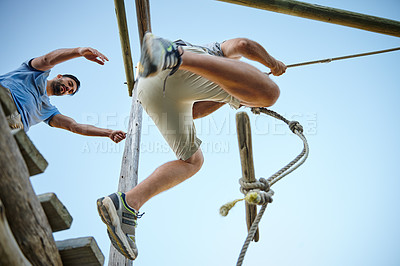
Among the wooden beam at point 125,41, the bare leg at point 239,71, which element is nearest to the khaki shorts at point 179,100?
the bare leg at point 239,71

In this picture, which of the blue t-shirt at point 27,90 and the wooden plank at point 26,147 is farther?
the blue t-shirt at point 27,90

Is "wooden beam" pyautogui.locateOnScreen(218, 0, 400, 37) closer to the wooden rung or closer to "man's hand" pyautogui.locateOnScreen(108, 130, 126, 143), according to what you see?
"man's hand" pyautogui.locateOnScreen(108, 130, 126, 143)

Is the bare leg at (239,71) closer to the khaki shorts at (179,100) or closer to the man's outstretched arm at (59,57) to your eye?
the khaki shorts at (179,100)

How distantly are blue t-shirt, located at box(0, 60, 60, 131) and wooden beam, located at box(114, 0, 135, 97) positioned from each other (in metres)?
0.75

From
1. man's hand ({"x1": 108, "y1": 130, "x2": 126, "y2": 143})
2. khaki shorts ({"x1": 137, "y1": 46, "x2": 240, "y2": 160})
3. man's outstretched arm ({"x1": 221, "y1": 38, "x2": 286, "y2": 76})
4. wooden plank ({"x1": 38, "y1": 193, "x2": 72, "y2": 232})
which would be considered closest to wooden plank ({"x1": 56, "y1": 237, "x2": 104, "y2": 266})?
wooden plank ({"x1": 38, "y1": 193, "x2": 72, "y2": 232})

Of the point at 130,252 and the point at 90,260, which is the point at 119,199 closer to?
the point at 130,252

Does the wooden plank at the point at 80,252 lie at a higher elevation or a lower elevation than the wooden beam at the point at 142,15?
lower

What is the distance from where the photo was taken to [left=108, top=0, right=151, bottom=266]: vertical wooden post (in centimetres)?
150

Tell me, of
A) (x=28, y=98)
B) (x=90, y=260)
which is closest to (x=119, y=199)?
(x=90, y=260)

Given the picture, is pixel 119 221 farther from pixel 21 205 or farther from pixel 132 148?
pixel 132 148

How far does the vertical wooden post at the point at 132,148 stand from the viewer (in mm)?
1497

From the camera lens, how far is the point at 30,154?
0.78m

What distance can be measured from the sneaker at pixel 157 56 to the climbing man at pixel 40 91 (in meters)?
0.92

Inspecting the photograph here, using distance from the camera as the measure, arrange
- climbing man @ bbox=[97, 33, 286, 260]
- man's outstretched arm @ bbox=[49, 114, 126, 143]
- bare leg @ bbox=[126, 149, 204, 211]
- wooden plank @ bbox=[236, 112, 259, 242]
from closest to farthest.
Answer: wooden plank @ bbox=[236, 112, 259, 242], climbing man @ bbox=[97, 33, 286, 260], bare leg @ bbox=[126, 149, 204, 211], man's outstretched arm @ bbox=[49, 114, 126, 143]
